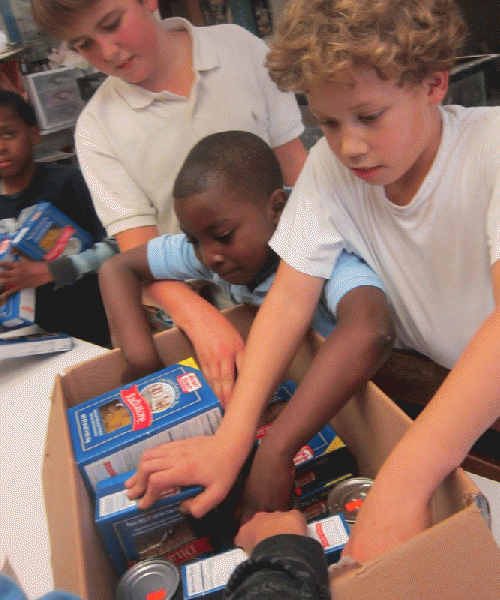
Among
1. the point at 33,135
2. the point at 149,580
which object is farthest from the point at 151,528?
the point at 33,135

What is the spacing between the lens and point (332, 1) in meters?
0.75

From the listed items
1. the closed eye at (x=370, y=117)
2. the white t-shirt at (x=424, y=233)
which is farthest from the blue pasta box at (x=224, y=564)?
the closed eye at (x=370, y=117)

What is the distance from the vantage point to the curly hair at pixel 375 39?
71 cm

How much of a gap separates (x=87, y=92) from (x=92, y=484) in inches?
109

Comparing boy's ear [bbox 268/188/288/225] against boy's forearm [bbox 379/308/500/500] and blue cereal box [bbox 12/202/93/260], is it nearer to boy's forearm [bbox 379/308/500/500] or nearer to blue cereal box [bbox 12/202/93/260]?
boy's forearm [bbox 379/308/500/500]

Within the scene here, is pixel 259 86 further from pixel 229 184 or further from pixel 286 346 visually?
pixel 286 346

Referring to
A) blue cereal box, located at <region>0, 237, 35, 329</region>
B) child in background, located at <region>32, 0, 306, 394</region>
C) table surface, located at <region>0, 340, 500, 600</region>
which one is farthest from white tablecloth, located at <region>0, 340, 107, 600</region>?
child in background, located at <region>32, 0, 306, 394</region>

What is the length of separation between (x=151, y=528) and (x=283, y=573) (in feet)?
1.39

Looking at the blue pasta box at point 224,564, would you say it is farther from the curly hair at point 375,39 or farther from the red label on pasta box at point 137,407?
the curly hair at point 375,39

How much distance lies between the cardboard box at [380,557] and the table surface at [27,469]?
0.06 meters

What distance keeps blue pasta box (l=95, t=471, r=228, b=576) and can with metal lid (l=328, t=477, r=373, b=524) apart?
0.60 ft

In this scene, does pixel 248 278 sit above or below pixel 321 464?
above

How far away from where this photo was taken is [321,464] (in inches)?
35.1

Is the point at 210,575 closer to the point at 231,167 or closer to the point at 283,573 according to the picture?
the point at 283,573
